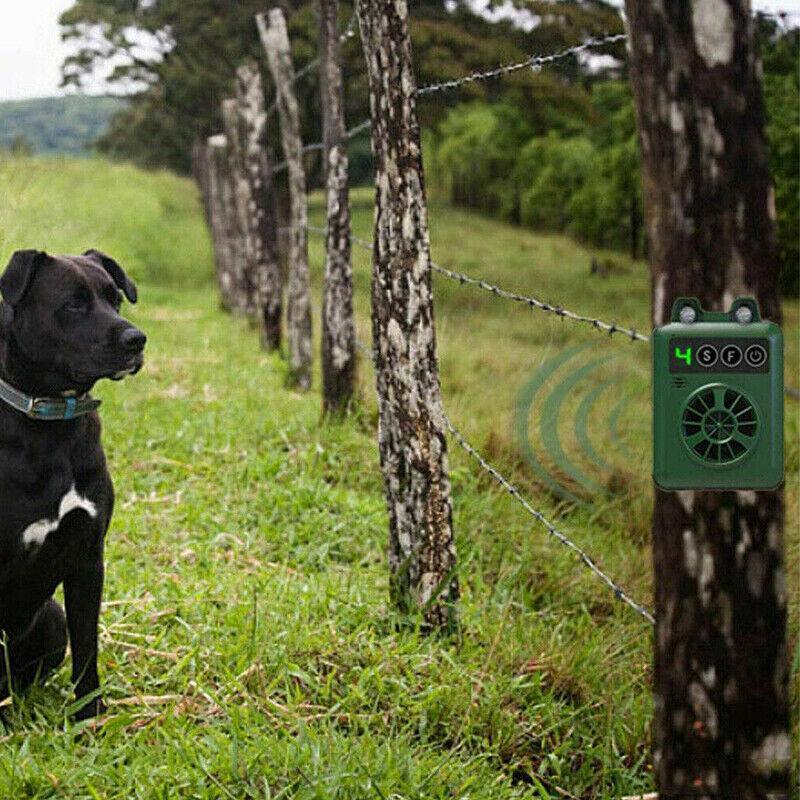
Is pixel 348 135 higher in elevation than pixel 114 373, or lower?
higher

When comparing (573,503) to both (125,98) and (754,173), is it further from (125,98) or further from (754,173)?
(125,98)

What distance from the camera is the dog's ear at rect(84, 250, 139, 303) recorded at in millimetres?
3736

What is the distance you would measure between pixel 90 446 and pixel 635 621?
2.13 m

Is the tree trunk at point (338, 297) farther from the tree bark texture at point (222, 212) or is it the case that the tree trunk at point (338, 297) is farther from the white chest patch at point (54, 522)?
the tree bark texture at point (222, 212)

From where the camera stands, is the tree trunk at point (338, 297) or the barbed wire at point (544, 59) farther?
the tree trunk at point (338, 297)

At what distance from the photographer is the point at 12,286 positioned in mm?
3293

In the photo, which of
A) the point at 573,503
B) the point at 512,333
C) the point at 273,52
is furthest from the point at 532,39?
the point at 573,503

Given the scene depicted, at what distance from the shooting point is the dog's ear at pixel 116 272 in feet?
12.3

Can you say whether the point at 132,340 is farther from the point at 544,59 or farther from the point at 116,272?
the point at 544,59

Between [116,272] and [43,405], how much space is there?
773mm

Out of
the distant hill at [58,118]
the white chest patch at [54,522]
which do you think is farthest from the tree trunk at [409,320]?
the distant hill at [58,118]

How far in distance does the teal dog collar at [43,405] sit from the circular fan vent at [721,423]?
1981 mm

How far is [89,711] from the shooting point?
324cm

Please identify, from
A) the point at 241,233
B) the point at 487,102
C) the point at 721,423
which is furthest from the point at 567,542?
the point at 487,102
